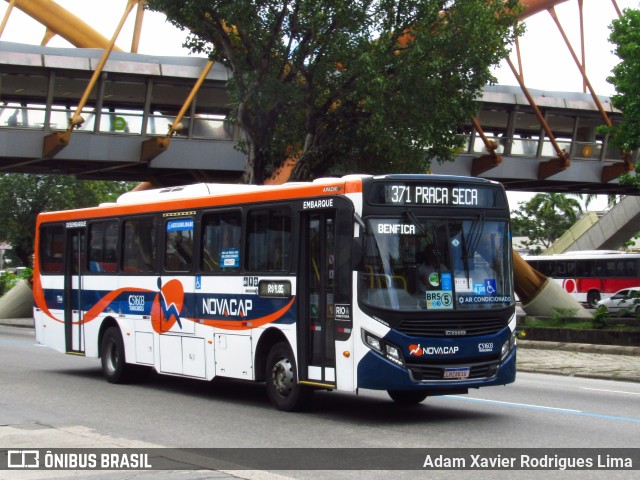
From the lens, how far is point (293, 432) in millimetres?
11641

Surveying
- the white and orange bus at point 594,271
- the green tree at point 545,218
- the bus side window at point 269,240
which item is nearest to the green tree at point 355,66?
the bus side window at point 269,240

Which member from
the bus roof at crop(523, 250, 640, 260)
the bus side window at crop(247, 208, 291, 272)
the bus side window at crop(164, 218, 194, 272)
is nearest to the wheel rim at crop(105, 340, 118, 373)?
the bus side window at crop(164, 218, 194, 272)

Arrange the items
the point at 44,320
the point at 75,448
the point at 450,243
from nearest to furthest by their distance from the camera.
Answer: the point at 75,448
the point at 450,243
the point at 44,320

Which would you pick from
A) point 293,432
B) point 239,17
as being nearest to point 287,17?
point 239,17

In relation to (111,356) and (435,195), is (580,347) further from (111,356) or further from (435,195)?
(435,195)

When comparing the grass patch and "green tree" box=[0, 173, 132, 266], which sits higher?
"green tree" box=[0, 173, 132, 266]

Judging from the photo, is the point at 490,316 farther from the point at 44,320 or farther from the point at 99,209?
the point at 44,320

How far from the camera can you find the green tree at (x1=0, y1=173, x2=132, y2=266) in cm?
5497

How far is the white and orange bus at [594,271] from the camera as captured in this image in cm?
5456

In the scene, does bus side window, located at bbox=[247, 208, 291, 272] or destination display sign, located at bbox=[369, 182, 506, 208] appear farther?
bus side window, located at bbox=[247, 208, 291, 272]

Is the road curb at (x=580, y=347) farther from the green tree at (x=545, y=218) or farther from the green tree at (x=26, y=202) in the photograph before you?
the green tree at (x=545, y=218)

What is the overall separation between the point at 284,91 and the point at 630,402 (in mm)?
13867

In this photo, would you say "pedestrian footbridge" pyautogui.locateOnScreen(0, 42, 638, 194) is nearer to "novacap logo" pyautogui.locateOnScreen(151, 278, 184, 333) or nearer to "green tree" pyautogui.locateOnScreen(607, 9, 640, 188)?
"green tree" pyautogui.locateOnScreen(607, 9, 640, 188)

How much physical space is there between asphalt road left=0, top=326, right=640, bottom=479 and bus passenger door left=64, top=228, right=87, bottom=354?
3.35 feet
